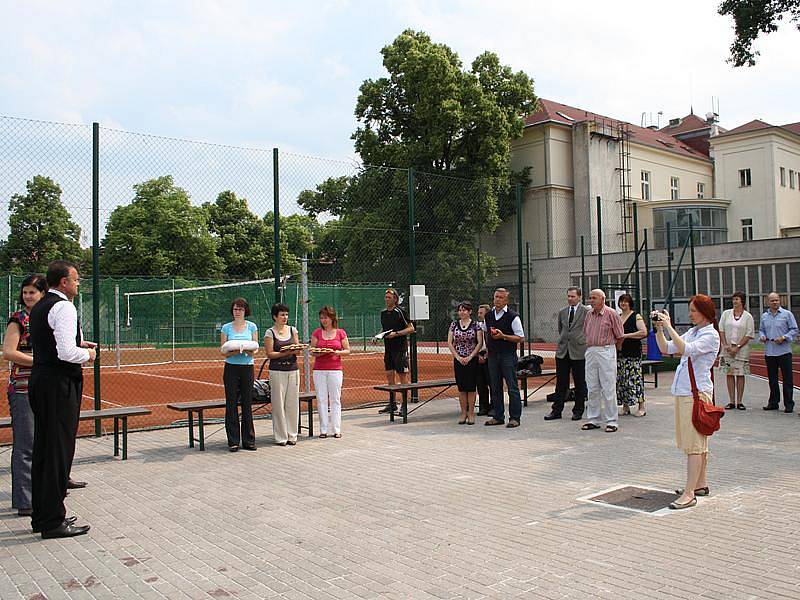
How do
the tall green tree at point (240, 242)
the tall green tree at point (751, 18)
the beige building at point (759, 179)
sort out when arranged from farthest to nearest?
the tall green tree at point (240, 242) → the beige building at point (759, 179) → the tall green tree at point (751, 18)

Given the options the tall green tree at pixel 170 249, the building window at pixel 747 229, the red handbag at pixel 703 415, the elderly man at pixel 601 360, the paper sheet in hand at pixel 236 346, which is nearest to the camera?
the red handbag at pixel 703 415

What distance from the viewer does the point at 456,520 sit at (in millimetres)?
5660

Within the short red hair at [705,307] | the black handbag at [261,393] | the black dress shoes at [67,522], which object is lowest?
the black dress shoes at [67,522]

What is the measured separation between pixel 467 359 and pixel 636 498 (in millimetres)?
4427

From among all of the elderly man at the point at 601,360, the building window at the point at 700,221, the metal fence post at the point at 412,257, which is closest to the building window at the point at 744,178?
the building window at the point at 700,221

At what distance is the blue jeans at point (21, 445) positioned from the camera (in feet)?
20.0

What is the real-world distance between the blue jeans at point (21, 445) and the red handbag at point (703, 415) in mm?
5316

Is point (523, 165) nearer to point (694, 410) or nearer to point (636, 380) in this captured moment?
point (636, 380)

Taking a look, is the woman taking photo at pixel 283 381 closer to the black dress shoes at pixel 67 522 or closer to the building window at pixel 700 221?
the black dress shoes at pixel 67 522

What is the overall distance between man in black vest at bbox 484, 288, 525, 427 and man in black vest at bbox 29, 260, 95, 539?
5.91 metres

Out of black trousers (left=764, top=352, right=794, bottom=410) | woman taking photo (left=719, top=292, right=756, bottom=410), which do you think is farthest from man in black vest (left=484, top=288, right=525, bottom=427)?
black trousers (left=764, top=352, right=794, bottom=410)

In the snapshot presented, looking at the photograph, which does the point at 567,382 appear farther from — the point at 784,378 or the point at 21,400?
the point at 21,400

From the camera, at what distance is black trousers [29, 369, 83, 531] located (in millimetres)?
5371

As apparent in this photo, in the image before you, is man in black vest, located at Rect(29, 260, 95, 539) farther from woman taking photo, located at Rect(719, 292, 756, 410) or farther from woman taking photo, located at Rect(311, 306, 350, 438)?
woman taking photo, located at Rect(719, 292, 756, 410)
